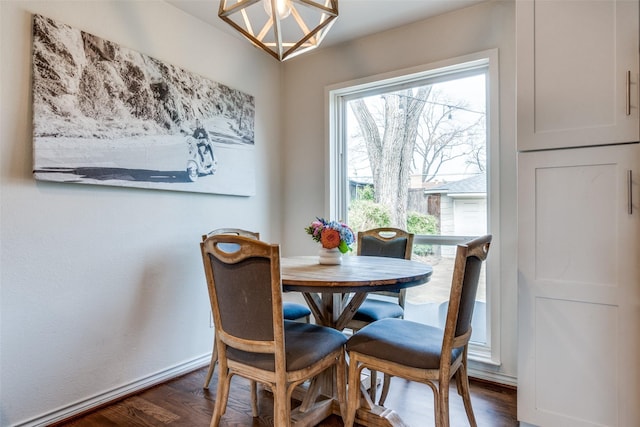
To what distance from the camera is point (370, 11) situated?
2.58 metres

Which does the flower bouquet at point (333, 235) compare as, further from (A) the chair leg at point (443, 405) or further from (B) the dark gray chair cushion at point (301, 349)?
(A) the chair leg at point (443, 405)

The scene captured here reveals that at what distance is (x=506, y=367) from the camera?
2.34 metres

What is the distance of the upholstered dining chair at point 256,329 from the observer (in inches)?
54.6

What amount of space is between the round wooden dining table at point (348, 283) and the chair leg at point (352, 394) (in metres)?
0.21

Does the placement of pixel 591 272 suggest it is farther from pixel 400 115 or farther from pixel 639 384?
pixel 400 115

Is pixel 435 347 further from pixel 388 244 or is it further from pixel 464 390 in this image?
pixel 388 244

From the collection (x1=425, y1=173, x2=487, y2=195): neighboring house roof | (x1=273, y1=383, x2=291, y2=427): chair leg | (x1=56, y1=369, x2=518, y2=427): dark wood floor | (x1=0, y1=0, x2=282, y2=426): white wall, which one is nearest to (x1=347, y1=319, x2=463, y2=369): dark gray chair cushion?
(x1=273, y1=383, x2=291, y2=427): chair leg

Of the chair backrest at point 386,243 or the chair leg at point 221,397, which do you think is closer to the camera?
the chair leg at point 221,397

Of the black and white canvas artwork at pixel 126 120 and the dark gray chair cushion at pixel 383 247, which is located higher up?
the black and white canvas artwork at pixel 126 120

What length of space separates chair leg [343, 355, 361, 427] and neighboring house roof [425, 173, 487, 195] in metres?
1.52

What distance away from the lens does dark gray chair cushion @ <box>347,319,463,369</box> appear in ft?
4.92

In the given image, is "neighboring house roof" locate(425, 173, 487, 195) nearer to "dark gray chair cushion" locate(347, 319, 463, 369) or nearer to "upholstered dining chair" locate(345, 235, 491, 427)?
"upholstered dining chair" locate(345, 235, 491, 427)

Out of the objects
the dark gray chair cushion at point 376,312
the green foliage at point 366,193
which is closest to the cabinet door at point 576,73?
the dark gray chair cushion at point 376,312

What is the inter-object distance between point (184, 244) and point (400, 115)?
1920mm
